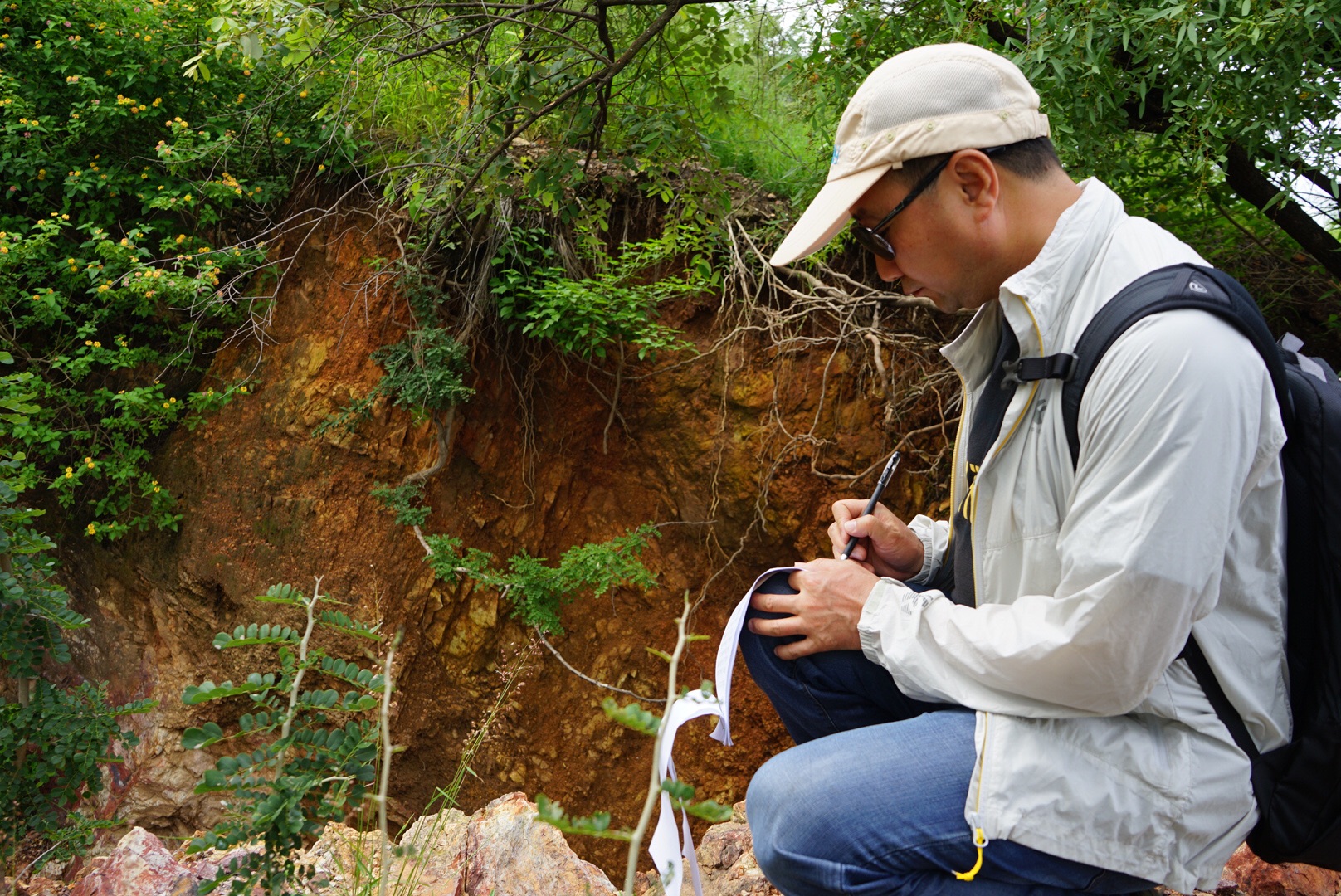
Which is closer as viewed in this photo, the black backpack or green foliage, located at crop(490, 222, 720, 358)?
the black backpack

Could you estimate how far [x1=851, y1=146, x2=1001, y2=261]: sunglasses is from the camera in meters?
1.63

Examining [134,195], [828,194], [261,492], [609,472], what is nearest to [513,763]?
[609,472]

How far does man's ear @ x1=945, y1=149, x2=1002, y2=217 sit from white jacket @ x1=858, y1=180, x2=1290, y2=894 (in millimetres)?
132

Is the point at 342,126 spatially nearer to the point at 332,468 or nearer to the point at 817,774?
the point at 332,468

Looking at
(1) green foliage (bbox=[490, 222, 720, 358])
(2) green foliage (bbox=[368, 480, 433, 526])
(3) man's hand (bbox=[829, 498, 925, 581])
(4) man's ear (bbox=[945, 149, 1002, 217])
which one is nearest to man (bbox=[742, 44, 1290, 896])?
(4) man's ear (bbox=[945, 149, 1002, 217])

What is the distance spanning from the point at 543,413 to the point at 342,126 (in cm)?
170

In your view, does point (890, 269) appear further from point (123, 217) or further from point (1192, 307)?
point (123, 217)

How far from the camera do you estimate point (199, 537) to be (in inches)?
182

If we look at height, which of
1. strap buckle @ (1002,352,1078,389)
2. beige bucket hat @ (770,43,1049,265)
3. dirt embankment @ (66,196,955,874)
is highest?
beige bucket hat @ (770,43,1049,265)

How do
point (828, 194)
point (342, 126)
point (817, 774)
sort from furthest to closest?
1. point (342, 126)
2. point (828, 194)
3. point (817, 774)

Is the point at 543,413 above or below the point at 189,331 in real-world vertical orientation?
below

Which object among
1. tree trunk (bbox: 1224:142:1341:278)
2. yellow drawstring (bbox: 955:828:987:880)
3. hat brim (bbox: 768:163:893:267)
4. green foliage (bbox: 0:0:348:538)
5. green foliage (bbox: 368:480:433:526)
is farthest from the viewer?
green foliage (bbox: 368:480:433:526)

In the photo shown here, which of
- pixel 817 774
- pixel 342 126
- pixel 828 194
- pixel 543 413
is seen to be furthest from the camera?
pixel 543 413

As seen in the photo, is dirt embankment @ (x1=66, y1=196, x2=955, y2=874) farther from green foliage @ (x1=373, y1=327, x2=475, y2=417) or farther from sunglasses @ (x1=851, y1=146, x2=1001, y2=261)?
sunglasses @ (x1=851, y1=146, x2=1001, y2=261)
